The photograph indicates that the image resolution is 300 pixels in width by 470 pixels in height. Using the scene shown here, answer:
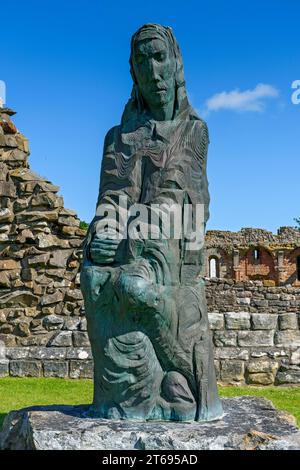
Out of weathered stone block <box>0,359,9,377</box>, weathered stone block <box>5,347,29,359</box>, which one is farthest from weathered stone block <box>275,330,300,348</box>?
weathered stone block <box>0,359,9,377</box>

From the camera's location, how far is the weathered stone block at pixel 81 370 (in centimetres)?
907

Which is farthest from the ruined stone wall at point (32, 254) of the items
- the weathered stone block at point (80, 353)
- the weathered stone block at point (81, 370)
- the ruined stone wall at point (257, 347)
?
the ruined stone wall at point (257, 347)

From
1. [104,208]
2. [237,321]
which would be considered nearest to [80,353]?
[237,321]

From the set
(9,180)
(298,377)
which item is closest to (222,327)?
(298,377)

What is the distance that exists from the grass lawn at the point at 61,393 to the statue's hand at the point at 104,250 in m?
3.03

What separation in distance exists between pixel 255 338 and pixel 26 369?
3258 mm

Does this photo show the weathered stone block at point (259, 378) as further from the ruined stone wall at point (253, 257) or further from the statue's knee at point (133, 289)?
the ruined stone wall at point (253, 257)

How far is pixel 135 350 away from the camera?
4.45 meters

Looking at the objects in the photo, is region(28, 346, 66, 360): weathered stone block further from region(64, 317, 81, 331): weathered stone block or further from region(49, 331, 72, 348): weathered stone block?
region(64, 317, 81, 331): weathered stone block

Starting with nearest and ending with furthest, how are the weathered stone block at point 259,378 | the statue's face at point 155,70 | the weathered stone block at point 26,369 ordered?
the statue's face at point 155,70
the weathered stone block at point 259,378
the weathered stone block at point 26,369

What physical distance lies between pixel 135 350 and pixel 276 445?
3.58ft

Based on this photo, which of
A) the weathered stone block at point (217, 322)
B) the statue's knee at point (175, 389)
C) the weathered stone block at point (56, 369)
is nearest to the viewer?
the statue's knee at point (175, 389)

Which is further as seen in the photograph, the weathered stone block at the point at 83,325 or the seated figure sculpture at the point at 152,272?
the weathered stone block at the point at 83,325
